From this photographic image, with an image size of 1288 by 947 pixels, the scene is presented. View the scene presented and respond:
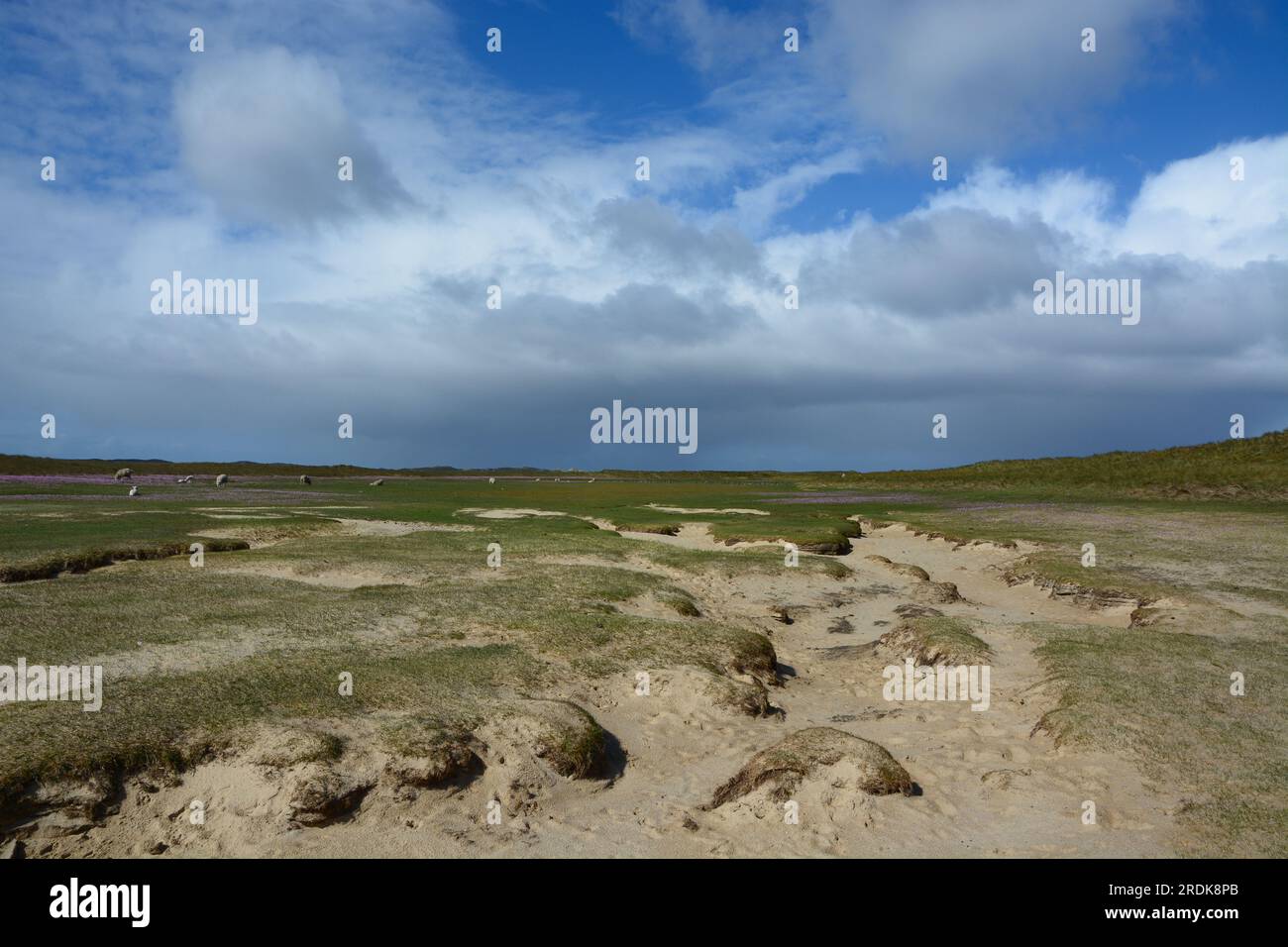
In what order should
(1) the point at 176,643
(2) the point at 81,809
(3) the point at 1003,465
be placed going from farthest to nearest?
(3) the point at 1003,465 → (1) the point at 176,643 → (2) the point at 81,809

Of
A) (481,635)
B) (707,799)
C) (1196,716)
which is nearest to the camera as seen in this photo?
(707,799)

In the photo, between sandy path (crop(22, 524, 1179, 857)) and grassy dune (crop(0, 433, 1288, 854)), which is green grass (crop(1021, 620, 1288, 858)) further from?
sandy path (crop(22, 524, 1179, 857))

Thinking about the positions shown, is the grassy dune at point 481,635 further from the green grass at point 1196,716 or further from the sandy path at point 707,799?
the sandy path at point 707,799

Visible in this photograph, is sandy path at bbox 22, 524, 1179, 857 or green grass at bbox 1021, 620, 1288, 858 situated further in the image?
green grass at bbox 1021, 620, 1288, 858

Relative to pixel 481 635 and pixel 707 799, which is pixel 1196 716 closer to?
pixel 707 799

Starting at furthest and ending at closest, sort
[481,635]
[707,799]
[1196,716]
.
Result: [481,635]
[1196,716]
[707,799]

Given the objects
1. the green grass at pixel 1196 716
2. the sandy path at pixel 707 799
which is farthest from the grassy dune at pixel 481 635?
the sandy path at pixel 707 799

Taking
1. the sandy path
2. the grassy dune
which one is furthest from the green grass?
the sandy path

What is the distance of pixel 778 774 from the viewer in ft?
36.6

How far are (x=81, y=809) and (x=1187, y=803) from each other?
14586 mm

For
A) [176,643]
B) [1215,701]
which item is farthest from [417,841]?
[1215,701]

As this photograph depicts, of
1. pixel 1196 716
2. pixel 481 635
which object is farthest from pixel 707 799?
pixel 1196 716
